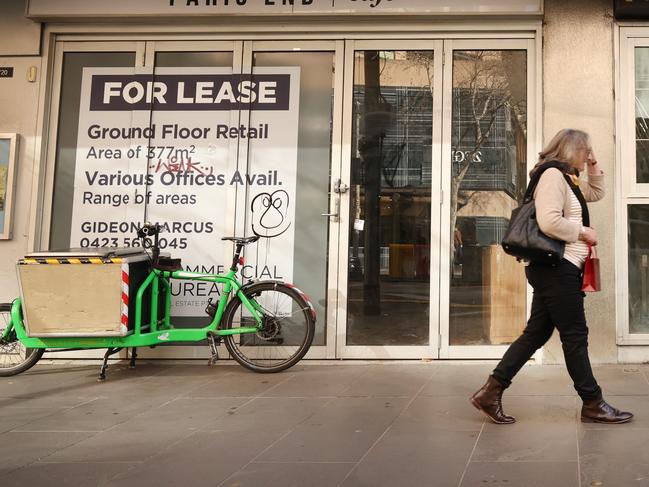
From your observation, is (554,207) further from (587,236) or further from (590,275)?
(590,275)

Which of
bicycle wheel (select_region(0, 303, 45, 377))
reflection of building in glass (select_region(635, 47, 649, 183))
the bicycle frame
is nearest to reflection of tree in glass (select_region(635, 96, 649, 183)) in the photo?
reflection of building in glass (select_region(635, 47, 649, 183))

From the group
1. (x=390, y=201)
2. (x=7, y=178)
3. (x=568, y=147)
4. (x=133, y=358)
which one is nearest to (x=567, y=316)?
(x=568, y=147)

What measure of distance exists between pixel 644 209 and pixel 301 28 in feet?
12.2

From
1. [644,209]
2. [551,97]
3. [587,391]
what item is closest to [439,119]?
[551,97]

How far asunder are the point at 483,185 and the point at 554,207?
2416mm

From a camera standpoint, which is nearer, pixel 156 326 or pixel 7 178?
pixel 156 326

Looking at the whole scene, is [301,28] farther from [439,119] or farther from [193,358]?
[193,358]

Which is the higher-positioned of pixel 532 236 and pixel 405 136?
pixel 405 136

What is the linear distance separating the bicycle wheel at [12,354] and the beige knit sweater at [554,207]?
14.5 feet

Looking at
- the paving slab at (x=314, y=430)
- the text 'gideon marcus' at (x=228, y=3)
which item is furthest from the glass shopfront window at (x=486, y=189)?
the text 'gideon marcus' at (x=228, y=3)

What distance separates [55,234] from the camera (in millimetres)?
6340

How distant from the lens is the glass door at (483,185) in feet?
19.6

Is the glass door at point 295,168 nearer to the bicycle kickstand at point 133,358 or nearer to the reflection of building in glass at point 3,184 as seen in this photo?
the bicycle kickstand at point 133,358

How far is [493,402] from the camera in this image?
3.90m
